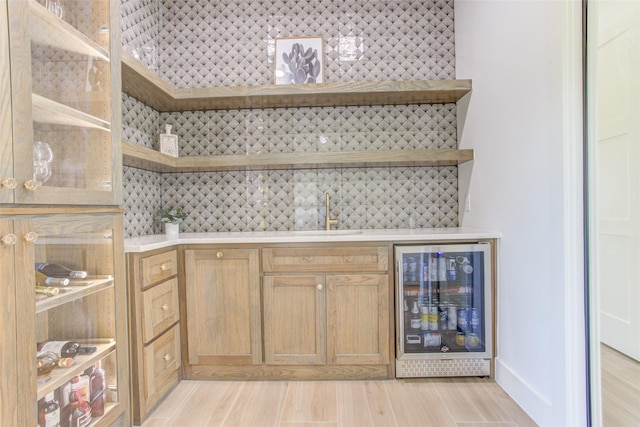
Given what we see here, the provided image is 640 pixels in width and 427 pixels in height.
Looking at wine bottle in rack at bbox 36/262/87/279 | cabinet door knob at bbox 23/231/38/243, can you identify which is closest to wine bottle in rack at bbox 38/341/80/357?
wine bottle in rack at bbox 36/262/87/279

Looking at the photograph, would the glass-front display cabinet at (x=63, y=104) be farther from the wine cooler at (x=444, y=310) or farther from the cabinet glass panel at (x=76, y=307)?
the wine cooler at (x=444, y=310)

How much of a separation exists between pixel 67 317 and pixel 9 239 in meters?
0.44

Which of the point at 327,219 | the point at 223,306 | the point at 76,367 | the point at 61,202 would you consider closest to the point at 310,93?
the point at 327,219

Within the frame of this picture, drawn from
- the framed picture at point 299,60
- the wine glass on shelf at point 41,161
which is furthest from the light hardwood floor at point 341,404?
the framed picture at point 299,60

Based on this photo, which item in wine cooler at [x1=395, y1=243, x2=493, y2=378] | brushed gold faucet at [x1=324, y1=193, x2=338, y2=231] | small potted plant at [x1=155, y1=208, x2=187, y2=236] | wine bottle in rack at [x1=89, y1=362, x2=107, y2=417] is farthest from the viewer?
brushed gold faucet at [x1=324, y1=193, x2=338, y2=231]

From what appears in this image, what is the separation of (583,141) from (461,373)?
145 centimetres

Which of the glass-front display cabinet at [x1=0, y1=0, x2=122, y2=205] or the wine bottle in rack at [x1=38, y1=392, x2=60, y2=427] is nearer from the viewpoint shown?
the glass-front display cabinet at [x1=0, y1=0, x2=122, y2=205]

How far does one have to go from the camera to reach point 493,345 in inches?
79.7

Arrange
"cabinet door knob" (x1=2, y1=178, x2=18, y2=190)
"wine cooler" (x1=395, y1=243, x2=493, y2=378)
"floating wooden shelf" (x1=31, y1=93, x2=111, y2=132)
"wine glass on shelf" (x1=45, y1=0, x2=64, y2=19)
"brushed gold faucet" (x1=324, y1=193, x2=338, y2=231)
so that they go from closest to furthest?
"cabinet door knob" (x1=2, y1=178, x2=18, y2=190) → "floating wooden shelf" (x1=31, y1=93, x2=111, y2=132) → "wine glass on shelf" (x1=45, y1=0, x2=64, y2=19) → "wine cooler" (x1=395, y1=243, x2=493, y2=378) → "brushed gold faucet" (x1=324, y1=193, x2=338, y2=231)

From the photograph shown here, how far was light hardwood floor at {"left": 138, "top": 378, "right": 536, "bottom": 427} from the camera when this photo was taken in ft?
5.51

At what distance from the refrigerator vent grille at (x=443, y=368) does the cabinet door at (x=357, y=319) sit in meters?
0.15

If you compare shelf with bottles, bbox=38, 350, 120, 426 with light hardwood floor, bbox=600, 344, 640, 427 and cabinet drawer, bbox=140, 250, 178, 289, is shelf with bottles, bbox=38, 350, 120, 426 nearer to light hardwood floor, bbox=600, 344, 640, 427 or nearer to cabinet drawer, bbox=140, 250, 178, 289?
cabinet drawer, bbox=140, 250, 178, 289

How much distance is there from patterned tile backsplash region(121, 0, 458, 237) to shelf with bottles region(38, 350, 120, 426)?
53.4 inches

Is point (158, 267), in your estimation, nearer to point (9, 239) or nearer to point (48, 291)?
point (48, 291)
